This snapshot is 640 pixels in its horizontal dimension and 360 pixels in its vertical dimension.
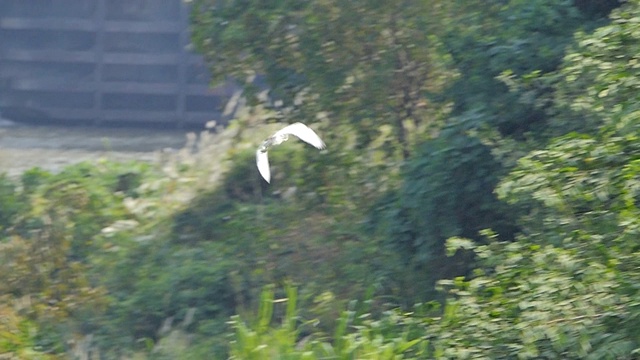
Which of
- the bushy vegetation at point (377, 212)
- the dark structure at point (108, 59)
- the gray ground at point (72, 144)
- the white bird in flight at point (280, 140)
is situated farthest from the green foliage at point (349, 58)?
the dark structure at point (108, 59)

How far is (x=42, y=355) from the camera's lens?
18.2 feet

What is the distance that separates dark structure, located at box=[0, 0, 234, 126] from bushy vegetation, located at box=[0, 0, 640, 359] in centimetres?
570

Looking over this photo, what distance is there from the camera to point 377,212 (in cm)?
619

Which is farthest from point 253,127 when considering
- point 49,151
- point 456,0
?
point 49,151

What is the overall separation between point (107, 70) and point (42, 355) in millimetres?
8814

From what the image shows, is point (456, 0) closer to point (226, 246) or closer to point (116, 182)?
point (226, 246)

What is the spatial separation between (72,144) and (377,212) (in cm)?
717

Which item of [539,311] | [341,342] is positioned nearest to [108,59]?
[341,342]

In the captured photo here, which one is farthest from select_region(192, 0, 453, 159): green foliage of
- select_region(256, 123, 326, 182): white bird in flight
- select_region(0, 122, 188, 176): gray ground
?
select_region(0, 122, 188, 176): gray ground

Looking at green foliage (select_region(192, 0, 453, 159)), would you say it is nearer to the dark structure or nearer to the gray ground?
the gray ground

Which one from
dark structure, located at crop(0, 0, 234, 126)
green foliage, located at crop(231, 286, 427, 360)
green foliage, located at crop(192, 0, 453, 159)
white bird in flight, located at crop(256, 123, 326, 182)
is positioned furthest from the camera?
dark structure, located at crop(0, 0, 234, 126)

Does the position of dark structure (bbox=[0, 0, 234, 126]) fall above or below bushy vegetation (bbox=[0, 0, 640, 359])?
above

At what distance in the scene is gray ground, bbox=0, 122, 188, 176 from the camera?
11305 mm

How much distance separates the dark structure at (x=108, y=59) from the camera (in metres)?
13.8
